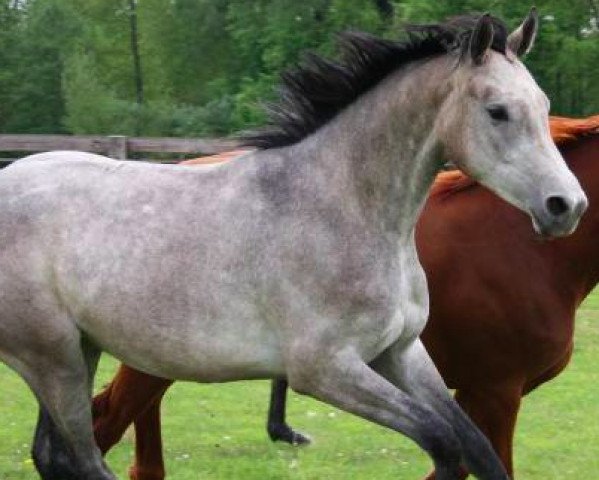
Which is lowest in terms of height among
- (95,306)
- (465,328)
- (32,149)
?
(32,149)

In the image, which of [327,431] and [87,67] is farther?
[87,67]

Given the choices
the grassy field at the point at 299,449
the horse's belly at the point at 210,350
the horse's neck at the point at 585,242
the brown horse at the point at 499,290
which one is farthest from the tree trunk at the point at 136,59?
the horse's belly at the point at 210,350

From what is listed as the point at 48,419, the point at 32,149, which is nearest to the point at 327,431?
the point at 48,419

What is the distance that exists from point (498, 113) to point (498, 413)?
1393mm

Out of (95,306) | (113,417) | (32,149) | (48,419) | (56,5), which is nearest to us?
(95,306)

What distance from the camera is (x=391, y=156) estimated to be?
3994 mm

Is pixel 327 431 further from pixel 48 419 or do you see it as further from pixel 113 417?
pixel 48 419

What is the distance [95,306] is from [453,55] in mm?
1467

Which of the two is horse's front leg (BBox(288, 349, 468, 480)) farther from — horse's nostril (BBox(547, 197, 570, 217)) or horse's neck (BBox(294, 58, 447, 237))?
horse's nostril (BBox(547, 197, 570, 217))

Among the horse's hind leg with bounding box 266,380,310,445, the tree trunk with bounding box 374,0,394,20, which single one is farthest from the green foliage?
the horse's hind leg with bounding box 266,380,310,445

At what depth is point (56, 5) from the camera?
150ft

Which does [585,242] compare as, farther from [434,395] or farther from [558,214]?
[558,214]

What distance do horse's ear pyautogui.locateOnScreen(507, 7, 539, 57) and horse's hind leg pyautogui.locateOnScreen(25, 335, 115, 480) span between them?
5.94 ft

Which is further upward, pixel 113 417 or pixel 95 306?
pixel 95 306
